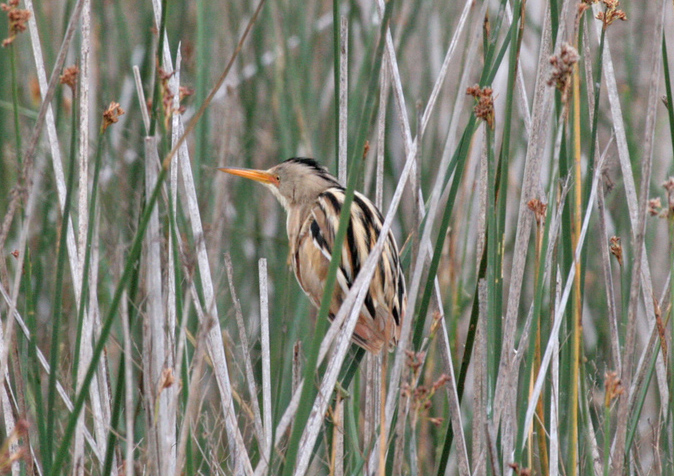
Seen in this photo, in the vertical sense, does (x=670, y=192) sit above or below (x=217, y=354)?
above

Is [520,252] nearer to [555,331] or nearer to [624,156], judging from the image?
[555,331]

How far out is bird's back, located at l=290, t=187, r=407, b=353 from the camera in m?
2.05

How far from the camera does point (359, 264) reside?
2113 millimetres

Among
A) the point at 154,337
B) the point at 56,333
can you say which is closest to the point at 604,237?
the point at 154,337

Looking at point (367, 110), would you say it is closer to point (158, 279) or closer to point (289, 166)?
point (158, 279)

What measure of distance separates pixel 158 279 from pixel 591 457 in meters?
0.92

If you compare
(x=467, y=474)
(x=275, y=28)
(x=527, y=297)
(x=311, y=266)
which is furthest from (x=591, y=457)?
(x=275, y=28)

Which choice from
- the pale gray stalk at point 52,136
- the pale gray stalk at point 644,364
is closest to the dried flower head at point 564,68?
the pale gray stalk at point 644,364

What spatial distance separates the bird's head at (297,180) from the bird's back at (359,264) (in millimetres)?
106

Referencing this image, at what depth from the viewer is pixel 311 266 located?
2.39 metres

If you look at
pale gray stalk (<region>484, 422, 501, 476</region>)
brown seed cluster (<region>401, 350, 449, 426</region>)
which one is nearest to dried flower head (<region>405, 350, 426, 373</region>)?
brown seed cluster (<region>401, 350, 449, 426</region>)

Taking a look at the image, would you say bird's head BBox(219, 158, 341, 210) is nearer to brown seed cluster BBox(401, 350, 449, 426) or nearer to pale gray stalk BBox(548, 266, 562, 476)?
pale gray stalk BBox(548, 266, 562, 476)

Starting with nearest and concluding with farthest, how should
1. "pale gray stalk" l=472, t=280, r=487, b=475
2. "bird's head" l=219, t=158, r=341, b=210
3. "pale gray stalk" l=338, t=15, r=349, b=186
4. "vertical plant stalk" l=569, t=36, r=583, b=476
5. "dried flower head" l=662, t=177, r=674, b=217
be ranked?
"dried flower head" l=662, t=177, r=674, b=217, "vertical plant stalk" l=569, t=36, r=583, b=476, "pale gray stalk" l=472, t=280, r=487, b=475, "pale gray stalk" l=338, t=15, r=349, b=186, "bird's head" l=219, t=158, r=341, b=210

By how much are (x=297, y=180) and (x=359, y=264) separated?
0.57 m
